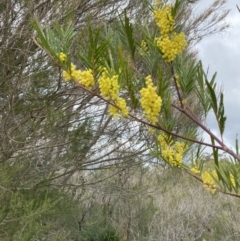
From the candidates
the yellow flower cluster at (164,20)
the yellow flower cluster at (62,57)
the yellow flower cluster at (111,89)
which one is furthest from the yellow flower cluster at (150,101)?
the yellow flower cluster at (164,20)

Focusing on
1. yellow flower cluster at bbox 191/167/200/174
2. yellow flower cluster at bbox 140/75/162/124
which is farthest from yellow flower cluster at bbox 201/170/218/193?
yellow flower cluster at bbox 140/75/162/124

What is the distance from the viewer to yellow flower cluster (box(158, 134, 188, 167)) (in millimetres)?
1603

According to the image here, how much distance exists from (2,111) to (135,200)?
315 cm

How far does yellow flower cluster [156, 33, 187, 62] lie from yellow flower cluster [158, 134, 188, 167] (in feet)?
0.86

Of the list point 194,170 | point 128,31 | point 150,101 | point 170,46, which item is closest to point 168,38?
point 170,46

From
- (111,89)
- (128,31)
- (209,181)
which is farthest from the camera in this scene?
(209,181)

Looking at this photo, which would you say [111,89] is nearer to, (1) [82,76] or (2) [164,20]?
(1) [82,76]

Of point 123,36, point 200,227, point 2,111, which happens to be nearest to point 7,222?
point 2,111

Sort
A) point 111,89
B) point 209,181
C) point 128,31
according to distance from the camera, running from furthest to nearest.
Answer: point 209,181 → point 128,31 → point 111,89

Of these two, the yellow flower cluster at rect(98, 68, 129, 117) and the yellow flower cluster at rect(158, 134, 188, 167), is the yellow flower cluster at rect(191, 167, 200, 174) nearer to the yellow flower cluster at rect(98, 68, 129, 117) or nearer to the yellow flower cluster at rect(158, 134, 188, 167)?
the yellow flower cluster at rect(158, 134, 188, 167)

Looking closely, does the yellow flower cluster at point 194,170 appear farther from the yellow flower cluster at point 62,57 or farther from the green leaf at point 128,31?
the yellow flower cluster at point 62,57

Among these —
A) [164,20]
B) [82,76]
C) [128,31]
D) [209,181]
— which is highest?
[164,20]

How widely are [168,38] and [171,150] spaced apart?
1.17 feet

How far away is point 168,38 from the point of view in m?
1.58
